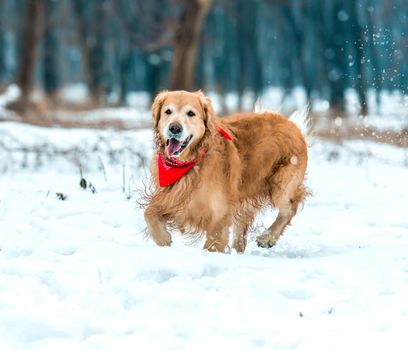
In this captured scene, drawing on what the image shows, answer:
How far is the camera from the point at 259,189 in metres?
6.32

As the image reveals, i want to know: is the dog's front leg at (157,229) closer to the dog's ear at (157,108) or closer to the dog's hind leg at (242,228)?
the dog's ear at (157,108)

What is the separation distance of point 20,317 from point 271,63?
54.2 metres

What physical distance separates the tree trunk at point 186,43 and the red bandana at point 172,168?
13.1 meters

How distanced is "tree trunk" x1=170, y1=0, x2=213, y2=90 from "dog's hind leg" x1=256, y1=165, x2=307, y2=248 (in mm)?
12257

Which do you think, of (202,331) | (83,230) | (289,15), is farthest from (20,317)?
(289,15)

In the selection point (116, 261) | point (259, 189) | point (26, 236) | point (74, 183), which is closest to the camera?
point (116, 261)

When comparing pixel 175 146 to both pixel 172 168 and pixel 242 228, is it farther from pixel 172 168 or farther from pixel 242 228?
pixel 242 228

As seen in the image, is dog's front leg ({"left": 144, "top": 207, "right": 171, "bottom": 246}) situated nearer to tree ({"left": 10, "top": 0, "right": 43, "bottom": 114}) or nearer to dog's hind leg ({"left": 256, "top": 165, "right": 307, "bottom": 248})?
dog's hind leg ({"left": 256, "top": 165, "right": 307, "bottom": 248})

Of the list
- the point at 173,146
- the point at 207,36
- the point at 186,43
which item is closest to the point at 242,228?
the point at 173,146

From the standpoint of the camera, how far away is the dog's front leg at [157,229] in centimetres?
562

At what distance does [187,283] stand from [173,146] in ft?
4.31

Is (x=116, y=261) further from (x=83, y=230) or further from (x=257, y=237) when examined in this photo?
(x=257, y=237)

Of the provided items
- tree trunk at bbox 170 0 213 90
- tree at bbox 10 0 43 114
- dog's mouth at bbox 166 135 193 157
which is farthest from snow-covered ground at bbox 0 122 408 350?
tree at bbox 10 0 43 114

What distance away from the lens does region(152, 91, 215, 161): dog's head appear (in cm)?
538
